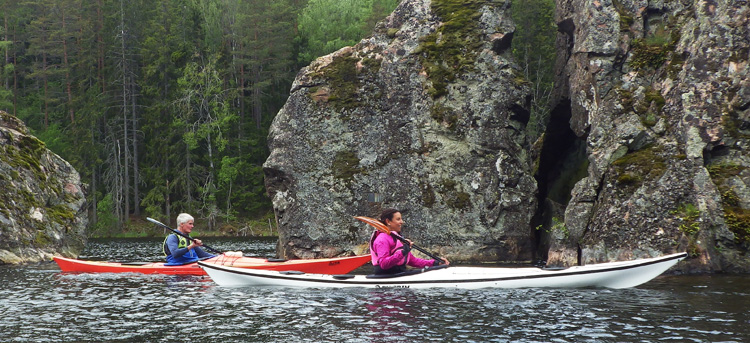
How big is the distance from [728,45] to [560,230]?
5820 mm

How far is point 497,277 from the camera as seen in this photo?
1328 centimetres

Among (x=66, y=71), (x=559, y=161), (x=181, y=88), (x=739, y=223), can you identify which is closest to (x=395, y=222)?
(x=739, y=223)

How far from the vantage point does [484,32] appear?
2205cm

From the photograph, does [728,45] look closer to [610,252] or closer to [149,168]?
[610,252]

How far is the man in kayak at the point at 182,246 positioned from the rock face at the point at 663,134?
354 inches

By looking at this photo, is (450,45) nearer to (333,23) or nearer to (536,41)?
(536,41)

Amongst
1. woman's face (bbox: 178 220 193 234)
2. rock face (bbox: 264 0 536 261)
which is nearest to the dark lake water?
woman's face (bbox: 178 220 193 234)

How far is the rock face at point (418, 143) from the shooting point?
67.4 feet

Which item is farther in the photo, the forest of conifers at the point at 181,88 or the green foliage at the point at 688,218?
the forest of conifers at the point at 181,88

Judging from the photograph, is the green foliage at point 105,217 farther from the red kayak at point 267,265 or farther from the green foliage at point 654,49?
the green foliage at point 654,49

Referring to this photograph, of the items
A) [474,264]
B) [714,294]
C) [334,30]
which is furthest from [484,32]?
[334,30]

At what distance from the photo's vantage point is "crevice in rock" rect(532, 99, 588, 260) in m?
23.5

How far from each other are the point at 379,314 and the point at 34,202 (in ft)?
49.7

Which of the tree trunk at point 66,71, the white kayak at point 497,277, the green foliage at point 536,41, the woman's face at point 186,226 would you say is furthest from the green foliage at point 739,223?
the tree trunk at point 66,71
